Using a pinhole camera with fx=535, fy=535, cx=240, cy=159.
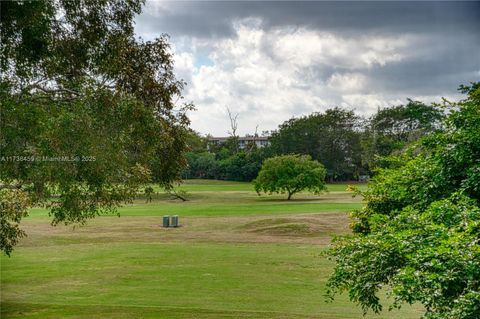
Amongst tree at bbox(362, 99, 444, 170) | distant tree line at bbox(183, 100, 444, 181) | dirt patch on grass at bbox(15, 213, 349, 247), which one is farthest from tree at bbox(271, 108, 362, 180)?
dirt patch on grass at bbox(15, 213, 349, 247)

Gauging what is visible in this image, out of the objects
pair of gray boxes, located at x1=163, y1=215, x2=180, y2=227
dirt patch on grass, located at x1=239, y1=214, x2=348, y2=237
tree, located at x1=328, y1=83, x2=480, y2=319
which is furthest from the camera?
pair of gray boxes, located at x1=163, y1=215, x2=180, y2=227

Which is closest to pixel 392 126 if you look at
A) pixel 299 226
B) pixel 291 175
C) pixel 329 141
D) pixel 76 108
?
pixel 329 141

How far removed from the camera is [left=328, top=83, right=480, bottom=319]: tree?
764 centimetres

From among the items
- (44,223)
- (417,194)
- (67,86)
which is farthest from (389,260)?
(44,223)

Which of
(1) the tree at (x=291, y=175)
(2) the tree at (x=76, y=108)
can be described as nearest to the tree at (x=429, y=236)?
(2) the tree at (x=76, y=108)

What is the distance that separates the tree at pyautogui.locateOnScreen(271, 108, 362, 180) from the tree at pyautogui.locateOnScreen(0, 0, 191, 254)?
345 feet

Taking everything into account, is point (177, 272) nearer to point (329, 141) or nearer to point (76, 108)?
point (76, 108)

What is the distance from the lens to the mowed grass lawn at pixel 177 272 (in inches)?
704

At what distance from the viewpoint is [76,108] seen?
13227 mm

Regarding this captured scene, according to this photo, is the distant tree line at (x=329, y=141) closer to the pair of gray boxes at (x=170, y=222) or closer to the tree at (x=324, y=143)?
the tree at (x=324, y=143)

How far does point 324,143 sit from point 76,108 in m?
112

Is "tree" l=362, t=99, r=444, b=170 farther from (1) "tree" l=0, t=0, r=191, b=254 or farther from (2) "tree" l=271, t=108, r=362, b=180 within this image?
(1) "tree" l=0, t=0, r=191, b=254

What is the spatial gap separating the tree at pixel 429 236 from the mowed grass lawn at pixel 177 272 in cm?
247

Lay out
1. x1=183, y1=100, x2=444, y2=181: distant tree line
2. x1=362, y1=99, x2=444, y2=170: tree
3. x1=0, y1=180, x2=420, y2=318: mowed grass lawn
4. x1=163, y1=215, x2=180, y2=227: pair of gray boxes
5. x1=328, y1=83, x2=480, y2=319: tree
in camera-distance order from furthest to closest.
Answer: x1=183, y1=100, x2=444, y2=181: distant tree line → x1=362, y1=99, x2=444, y2=170: tree → x1=163, y1=215, x2=180, y2=227: pair of gray boxes → x1=0, y1=180, x2=420, y2=318: mowed grass lawn → x1=328, y1=83, x2=480, y2=319: tree
